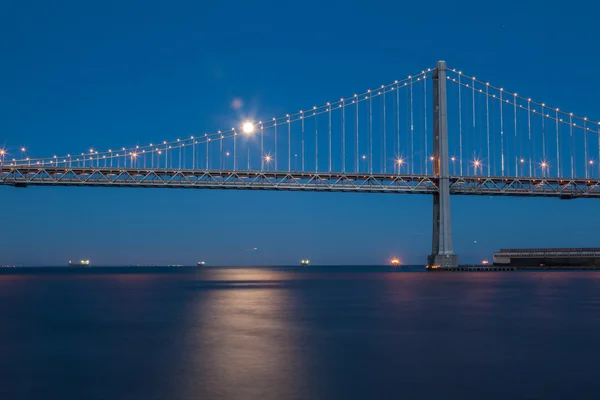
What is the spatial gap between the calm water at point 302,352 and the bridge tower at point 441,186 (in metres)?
34.3

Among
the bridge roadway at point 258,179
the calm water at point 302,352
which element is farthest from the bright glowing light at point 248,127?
the calm water at point 302,352

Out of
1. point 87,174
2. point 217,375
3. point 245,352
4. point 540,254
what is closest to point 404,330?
point 245,352

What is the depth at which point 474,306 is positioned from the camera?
87.0 feet

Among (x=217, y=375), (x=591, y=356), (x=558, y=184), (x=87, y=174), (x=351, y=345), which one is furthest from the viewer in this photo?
(x=558, y=184)

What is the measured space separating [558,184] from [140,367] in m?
62.6

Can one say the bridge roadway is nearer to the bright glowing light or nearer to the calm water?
the bright glowing light

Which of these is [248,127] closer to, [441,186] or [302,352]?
[441,186]

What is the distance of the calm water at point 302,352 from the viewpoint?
35.7 feet

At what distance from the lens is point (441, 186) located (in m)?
61.8

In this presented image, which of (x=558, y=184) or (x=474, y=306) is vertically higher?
(x=558, y=184)

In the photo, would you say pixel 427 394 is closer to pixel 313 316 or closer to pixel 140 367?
pixel 140 367

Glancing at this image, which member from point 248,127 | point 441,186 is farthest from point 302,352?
point 248,127

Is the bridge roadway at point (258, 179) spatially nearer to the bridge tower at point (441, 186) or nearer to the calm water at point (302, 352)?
the bridge tower at point (441, 186)

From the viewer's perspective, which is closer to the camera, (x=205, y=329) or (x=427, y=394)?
(x=427, y=394)
